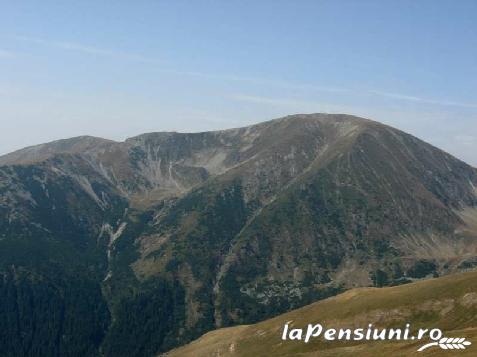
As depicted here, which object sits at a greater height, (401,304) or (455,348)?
(455,348)

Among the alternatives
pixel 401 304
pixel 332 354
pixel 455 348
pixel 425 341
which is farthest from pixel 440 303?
pixel 455 348

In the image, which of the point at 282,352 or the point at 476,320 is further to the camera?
the point at 282,352

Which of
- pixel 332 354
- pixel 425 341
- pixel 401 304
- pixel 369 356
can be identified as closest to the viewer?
pixel 425 341

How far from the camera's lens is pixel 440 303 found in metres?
194

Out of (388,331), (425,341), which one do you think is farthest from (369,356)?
(388,331)

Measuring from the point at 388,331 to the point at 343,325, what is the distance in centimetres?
1862

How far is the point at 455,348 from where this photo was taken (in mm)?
→ 117375

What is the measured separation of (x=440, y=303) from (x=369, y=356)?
64.9m

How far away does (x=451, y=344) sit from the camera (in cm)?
12169

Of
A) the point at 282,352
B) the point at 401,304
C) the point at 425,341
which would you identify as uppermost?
the point at 425,341

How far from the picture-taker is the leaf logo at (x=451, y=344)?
118375mm

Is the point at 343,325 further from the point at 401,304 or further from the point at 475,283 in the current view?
the point at 475,283

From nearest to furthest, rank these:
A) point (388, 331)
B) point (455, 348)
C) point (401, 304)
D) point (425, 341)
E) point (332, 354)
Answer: point (455, 348) → point (425, 341) → point (332, 354) → point (388, 331) → point (401, 304)

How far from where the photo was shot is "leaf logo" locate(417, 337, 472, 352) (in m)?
118
